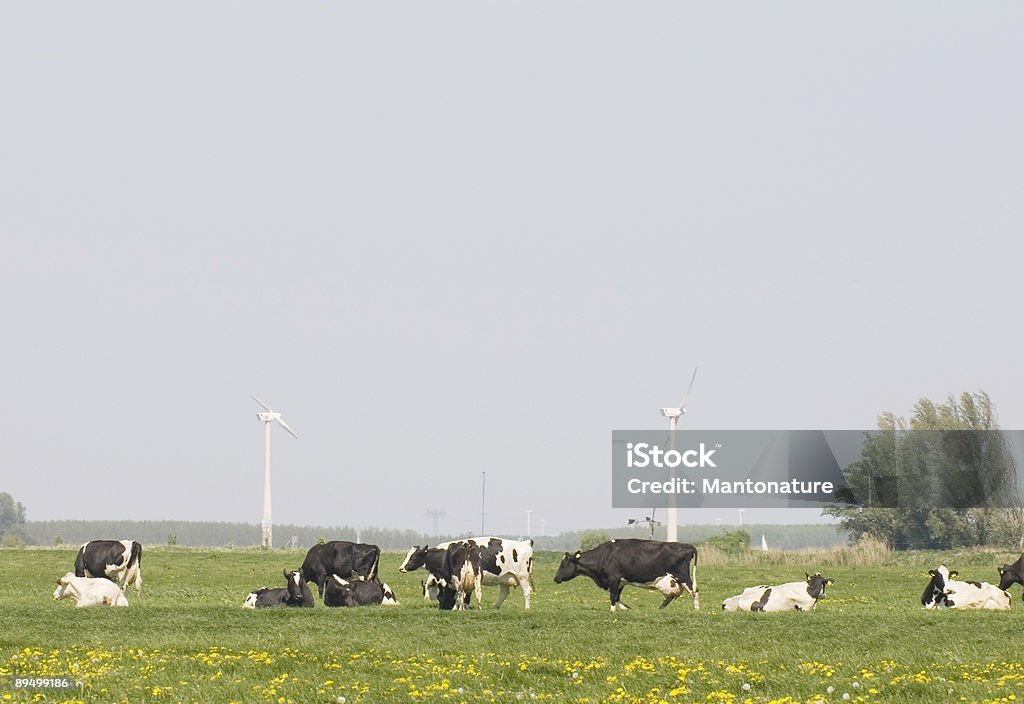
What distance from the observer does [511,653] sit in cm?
2217

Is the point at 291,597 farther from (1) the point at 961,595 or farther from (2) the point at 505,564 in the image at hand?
(1) the point at 961,595

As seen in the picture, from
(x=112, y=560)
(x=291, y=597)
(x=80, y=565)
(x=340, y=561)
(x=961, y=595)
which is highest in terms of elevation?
(x=340, y=561)

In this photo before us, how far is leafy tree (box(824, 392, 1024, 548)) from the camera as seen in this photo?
8906 centimetres

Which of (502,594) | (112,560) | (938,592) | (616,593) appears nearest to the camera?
(616,593)

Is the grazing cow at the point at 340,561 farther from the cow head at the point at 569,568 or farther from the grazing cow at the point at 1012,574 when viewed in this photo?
the grazing cow at the point at 1012,574

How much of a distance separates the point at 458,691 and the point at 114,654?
24.3 feet

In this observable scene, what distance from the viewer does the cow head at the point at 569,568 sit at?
3431cm

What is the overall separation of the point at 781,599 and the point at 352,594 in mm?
10086

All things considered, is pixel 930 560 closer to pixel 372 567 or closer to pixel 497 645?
pixel 372 567

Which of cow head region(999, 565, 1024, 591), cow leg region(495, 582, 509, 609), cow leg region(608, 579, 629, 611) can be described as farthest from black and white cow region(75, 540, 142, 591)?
cow head region(999, 565, 1024, 591)

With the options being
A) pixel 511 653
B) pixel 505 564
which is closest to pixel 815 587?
pixel 505 564

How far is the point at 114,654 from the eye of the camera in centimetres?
2245

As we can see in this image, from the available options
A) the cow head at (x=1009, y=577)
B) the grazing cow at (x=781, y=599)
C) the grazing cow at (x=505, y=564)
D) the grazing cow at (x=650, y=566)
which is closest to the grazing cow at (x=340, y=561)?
the grazing cow at (x=505, y=564)

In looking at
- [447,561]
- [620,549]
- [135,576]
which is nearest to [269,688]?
[447,561]
